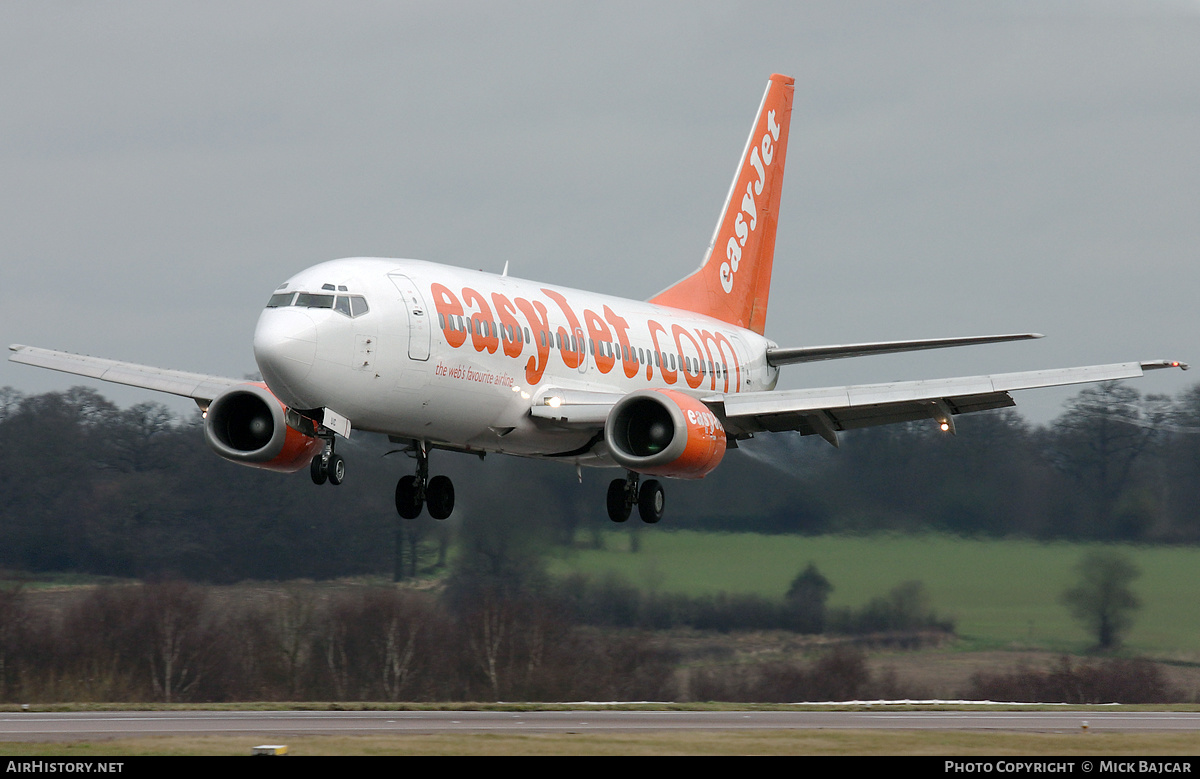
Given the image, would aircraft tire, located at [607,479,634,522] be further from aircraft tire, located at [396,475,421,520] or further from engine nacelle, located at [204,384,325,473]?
engine nacelle, located at [204,384,325,473]

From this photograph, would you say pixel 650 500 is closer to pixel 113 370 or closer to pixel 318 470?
pixel 318 470

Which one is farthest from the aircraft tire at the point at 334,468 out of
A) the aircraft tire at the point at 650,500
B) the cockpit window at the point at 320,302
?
the aircraft tire at the point at 650,500

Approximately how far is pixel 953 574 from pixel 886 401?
11.3 m

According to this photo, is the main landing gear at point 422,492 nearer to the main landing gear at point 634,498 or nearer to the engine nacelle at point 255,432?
the engine nacelle at point 255,432

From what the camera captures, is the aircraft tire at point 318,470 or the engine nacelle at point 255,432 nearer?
the aircraft tire at point 318,470

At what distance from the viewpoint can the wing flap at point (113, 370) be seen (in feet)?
109

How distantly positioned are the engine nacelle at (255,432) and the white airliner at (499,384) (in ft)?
0.10

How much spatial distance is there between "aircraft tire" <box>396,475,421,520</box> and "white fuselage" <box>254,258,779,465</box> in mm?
1919

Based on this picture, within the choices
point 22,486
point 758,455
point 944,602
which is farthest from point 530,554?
point 22,486

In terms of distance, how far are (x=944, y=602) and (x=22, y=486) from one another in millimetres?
28183

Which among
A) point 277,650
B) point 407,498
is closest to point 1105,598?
point 407,498

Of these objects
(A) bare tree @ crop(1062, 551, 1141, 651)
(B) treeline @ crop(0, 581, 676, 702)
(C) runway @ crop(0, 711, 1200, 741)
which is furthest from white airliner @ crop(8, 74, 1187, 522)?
(B) treeline @ crop(0, 581, 676, 702)

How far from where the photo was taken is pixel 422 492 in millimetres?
33156

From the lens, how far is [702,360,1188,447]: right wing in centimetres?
3092
